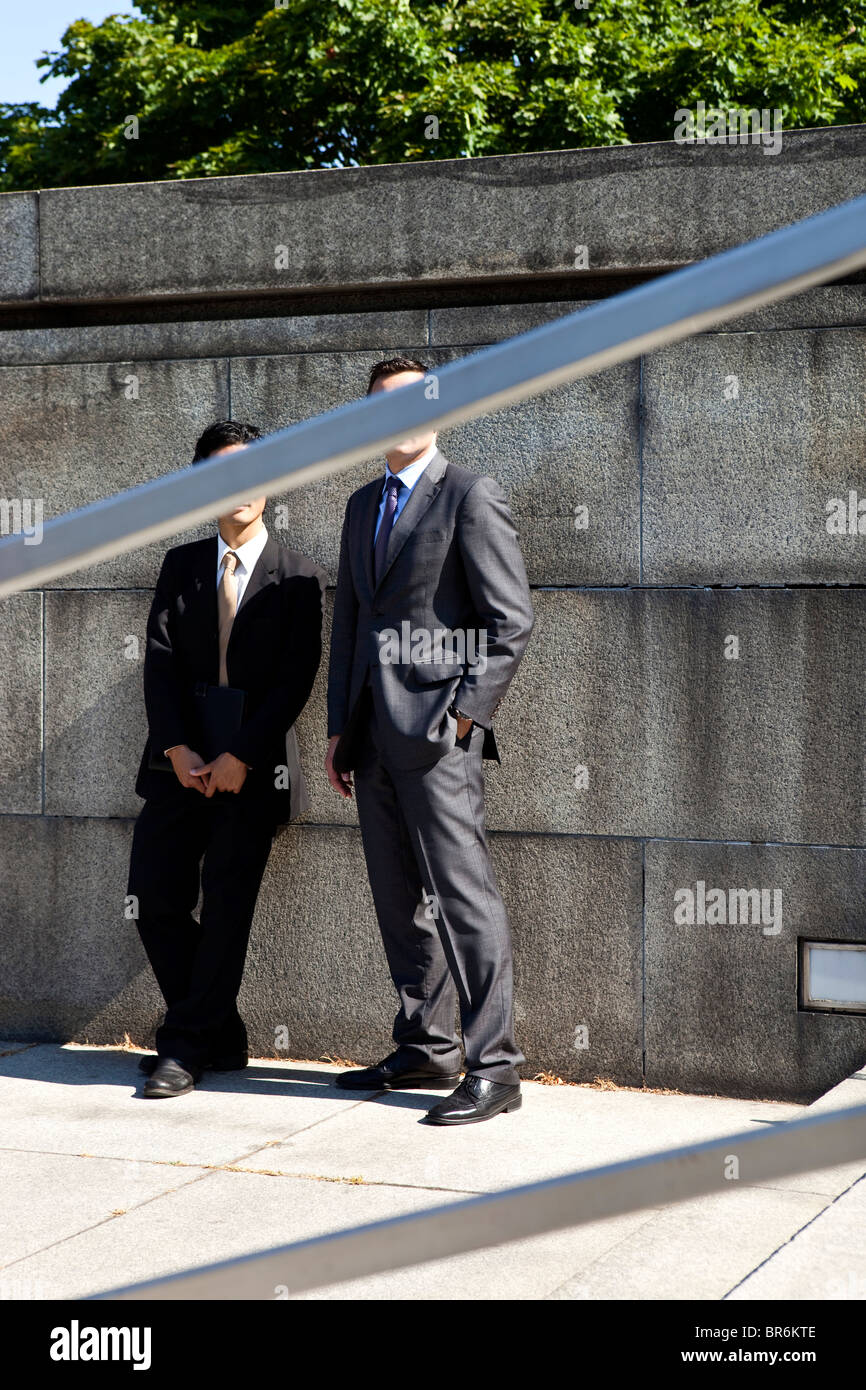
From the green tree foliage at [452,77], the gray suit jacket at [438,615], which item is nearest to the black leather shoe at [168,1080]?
the gray suit jacket at [438,615]

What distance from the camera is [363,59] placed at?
1812 centimetres

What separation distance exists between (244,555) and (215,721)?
610 mm

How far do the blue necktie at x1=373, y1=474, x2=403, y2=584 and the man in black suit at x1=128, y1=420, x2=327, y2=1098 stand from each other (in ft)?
1.47

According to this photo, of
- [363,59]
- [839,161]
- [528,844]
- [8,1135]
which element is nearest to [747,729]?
[528,844]

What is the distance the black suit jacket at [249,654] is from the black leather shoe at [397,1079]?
0.93m

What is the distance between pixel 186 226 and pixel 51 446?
1.01m

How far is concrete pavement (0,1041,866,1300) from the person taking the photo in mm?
3043

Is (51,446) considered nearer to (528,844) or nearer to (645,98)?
(528,844)

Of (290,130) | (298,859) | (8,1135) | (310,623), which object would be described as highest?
(290,130)

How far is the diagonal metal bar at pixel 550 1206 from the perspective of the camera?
3.92 ft

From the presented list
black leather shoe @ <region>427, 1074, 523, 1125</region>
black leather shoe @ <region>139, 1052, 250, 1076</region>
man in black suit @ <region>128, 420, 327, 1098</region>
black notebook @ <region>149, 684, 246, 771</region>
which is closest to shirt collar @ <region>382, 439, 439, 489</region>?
man in black suit @ <region>128, 420, 327, 1098</region>

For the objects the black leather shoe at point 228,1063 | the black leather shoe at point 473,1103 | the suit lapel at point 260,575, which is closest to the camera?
the black leather shoe at point 473,1103

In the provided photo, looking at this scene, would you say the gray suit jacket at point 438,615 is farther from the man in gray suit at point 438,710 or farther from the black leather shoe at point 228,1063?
the black leather shoe at point 228,1063

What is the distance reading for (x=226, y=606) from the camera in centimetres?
509
